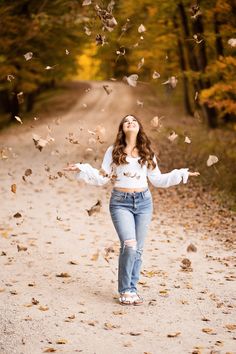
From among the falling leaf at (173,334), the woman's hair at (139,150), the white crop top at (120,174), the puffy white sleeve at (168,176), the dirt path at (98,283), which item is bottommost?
the dirt path at (98,283)

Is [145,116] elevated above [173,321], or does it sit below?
below

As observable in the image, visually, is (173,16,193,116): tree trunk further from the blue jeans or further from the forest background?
the blue jeans

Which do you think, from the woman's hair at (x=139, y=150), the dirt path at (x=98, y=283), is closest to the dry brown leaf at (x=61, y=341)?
the dirt path at (x=98, y=283)

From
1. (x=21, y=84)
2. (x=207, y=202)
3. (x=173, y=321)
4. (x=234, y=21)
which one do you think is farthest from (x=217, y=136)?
(x=173, y=321)

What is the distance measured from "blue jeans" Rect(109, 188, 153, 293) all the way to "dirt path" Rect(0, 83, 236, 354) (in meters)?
0.44

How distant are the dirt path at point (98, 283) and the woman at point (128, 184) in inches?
19.9

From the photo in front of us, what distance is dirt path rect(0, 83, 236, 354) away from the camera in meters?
5.64

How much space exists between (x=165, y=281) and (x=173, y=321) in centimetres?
155

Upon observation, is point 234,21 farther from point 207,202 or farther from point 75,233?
point 75,233

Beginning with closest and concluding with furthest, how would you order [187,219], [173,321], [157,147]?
[173,321] → [187,219] → [157,147]

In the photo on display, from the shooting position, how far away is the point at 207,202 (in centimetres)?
1352

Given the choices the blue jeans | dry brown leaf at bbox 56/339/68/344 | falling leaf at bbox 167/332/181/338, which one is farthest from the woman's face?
dry brown leaf at bbox 56/339/68/344

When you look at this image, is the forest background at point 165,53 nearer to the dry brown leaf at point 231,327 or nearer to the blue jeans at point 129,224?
the blue jeans at point 129,224

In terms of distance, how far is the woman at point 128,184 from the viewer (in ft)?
21.3
